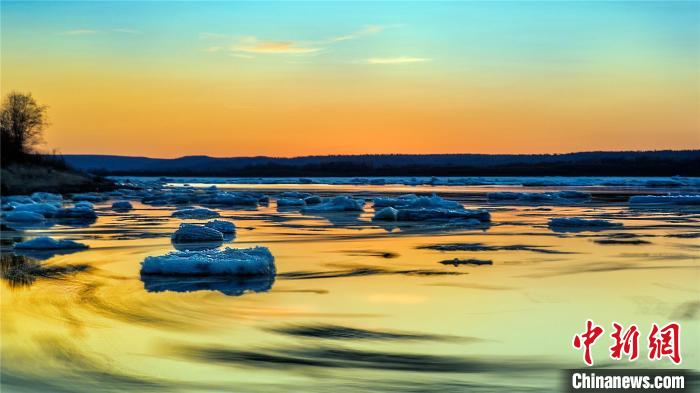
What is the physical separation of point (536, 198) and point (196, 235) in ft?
59.6

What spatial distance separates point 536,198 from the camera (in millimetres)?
27562

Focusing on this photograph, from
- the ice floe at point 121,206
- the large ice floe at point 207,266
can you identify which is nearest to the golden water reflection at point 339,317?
the large ice floe at point 207,266

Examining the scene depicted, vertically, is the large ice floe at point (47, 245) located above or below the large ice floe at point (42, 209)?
below

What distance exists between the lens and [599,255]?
10125mm

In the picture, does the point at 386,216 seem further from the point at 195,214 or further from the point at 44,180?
the point at 44,180

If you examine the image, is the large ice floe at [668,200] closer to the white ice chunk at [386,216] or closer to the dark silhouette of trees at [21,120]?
the white ice chunk at [386,216]

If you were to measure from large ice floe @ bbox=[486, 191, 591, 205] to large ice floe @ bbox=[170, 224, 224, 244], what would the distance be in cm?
1635

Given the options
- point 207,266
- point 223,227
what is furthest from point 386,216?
point 207,266

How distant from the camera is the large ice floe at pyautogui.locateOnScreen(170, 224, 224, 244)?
11.8 metres

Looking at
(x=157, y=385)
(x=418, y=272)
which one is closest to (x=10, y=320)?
(x=157, y=385)

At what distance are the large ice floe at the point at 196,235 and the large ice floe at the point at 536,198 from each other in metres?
16.3

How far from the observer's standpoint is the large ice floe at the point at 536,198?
89.2 feet

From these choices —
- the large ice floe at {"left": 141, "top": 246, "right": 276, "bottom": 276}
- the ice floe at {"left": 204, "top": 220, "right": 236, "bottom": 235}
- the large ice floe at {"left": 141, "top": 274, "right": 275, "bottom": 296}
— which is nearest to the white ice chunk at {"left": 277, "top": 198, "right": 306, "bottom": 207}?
the ice floe at {"left": 204, "top": 220, "right": 236, "bottom": 235}

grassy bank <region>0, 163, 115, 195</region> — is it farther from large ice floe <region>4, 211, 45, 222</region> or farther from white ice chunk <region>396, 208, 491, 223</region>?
white ice chunk <region>396, 208, 491, 223</region>
